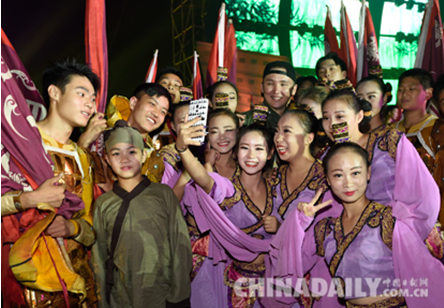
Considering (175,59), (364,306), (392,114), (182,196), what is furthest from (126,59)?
(364,306)

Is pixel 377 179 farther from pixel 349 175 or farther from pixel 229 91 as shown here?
pixel 229 91

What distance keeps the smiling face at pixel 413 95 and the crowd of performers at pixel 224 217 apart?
1182 millimetres

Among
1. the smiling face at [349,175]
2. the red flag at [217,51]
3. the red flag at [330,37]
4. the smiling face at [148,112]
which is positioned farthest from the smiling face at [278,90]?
the red flag at [330,37]

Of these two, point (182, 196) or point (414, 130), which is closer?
point (182, 196)

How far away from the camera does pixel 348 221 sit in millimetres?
2623

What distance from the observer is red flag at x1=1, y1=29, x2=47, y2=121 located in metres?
2.64

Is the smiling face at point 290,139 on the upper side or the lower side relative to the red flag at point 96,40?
lower

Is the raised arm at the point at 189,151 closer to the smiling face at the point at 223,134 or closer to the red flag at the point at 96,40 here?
the smiling face at the point at 223,134

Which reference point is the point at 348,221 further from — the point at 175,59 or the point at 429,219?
the point at 175,59

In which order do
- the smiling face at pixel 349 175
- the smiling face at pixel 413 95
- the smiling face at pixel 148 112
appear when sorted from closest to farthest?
the smiling face at pixel 349 175, the smiling face at pixel 148 112, the smiling face at pixel 413 95

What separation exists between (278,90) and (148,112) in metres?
1.18

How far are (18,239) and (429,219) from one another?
2.25 metres

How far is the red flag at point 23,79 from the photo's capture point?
8.67 feet

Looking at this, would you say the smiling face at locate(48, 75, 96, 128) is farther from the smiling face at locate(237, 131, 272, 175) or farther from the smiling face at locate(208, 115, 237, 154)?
the smiling face at locate(237, 131, 272, 175)
